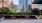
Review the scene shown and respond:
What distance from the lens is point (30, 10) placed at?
2.29 m

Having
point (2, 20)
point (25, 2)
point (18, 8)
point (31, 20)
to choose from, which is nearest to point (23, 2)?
point (25, 2)

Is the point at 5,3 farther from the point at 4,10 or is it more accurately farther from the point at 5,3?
the point at 4,10

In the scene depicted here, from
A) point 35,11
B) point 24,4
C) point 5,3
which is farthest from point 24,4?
point 5,3

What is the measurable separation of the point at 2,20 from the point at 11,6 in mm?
463

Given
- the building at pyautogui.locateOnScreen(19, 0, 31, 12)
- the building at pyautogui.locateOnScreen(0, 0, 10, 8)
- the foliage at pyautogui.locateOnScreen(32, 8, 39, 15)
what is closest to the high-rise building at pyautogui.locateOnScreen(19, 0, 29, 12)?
the building at pyautogui.locateOnScreen(19, 0, 31, 12)

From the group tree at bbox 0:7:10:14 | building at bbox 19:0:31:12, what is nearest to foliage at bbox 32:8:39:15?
building at bbox 19:0:31:12

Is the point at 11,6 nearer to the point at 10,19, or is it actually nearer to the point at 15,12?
the point at 15,12

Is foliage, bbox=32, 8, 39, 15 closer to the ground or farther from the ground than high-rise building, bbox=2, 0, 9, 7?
closer to the ground

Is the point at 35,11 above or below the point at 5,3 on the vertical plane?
below

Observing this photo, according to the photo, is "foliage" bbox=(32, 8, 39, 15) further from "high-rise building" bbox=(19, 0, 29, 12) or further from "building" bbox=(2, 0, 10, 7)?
"building" bbox=(2, 0, 10, 7)

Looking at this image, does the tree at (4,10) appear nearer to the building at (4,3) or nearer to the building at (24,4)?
the building at (4,3)

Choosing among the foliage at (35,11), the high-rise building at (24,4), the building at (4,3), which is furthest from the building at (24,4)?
the building at (4,3)

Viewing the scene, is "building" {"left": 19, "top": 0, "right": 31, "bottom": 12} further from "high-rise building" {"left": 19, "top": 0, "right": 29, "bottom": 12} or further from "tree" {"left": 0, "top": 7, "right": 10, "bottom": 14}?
"tree" {"left": 0, "top": 7, "right": 10, "bottom": 14}

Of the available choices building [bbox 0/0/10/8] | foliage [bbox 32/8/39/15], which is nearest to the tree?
building [bbox 0/0/10/8]
